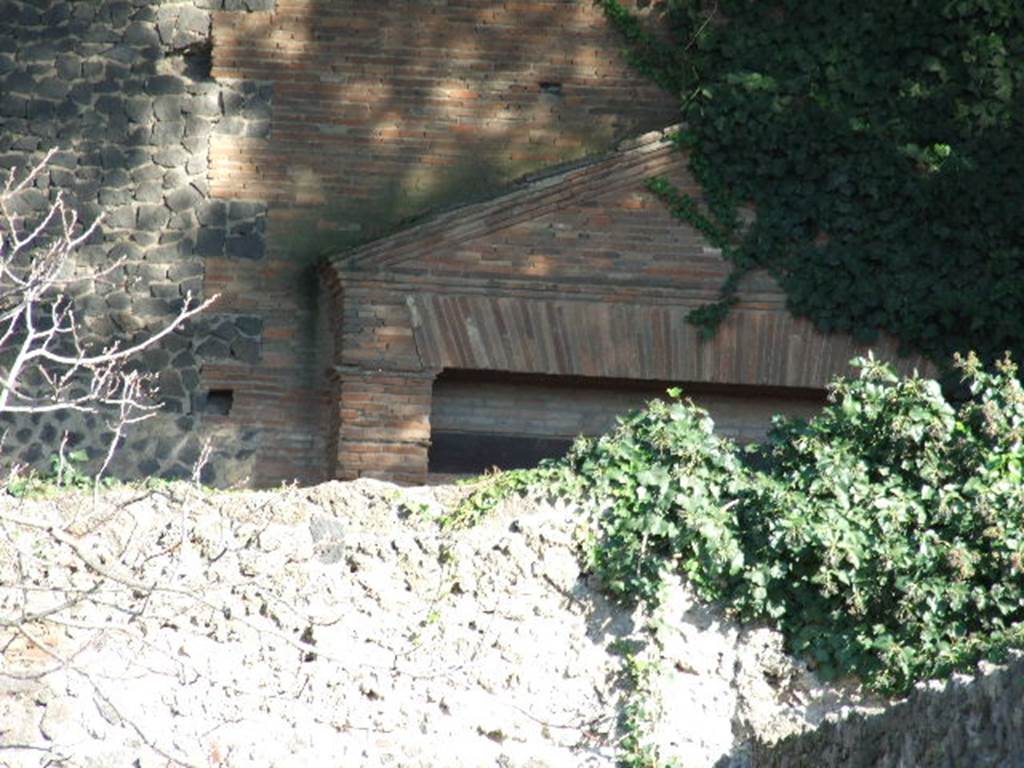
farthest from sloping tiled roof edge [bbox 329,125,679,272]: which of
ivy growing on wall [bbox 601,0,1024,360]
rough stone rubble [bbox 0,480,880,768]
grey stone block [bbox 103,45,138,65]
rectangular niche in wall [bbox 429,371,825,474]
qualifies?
rough stone rubble [bbox 0,480,880,768]

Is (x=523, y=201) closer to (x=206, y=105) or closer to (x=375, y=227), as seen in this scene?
(x=375, y=227)

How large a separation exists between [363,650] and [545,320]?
14.5 feet

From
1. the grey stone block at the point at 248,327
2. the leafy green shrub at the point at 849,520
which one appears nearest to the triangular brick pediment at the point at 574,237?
the grey stone block at the point at 248,327

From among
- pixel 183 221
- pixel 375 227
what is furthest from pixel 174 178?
pixel 375 227

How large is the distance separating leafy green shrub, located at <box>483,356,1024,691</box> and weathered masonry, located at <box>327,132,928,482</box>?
3.45 metres

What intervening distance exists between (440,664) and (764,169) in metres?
5.35

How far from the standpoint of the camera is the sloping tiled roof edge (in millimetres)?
12695

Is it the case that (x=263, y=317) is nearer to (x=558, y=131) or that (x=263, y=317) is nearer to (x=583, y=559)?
(x=558, y=131)

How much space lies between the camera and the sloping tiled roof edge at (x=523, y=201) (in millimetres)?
12695

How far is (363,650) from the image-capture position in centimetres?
873

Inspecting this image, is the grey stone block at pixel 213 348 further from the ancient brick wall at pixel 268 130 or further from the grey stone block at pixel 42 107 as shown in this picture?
the grey stone block at pixel 42 107

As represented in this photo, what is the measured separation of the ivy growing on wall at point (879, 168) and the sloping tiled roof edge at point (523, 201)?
180 millimetres

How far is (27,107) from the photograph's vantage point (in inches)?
535

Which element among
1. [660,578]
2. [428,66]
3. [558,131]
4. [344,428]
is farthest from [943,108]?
[660,578]
